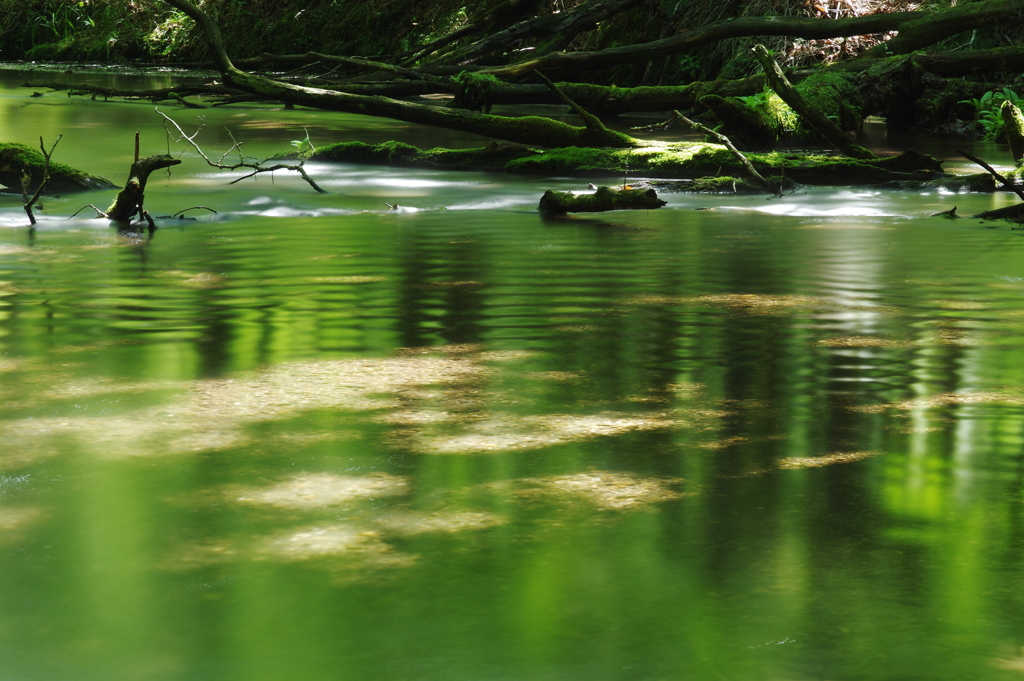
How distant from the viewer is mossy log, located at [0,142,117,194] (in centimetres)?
1152

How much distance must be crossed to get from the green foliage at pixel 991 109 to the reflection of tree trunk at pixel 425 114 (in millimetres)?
6234

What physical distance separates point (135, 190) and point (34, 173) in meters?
2.02

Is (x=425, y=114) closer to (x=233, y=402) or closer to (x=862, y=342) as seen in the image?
(x=862, y=342)

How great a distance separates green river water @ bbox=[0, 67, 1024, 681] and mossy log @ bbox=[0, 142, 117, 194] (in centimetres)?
315

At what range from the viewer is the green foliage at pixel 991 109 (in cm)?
1688

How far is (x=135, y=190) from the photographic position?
10.3 m

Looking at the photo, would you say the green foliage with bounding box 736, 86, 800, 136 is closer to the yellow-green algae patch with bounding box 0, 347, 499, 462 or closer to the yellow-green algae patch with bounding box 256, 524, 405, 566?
the yellow-green algae patch with bounding box 0, 347, 499, 462

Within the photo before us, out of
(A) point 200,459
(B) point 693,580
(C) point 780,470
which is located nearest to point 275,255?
(A) point 200,459

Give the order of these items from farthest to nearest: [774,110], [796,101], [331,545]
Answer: [774,110] → [796,101] → [331,545]

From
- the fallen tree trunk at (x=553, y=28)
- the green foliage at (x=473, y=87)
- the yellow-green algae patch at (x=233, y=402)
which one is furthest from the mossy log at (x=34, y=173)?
the fallen tree trunk at (x=553, y=28)

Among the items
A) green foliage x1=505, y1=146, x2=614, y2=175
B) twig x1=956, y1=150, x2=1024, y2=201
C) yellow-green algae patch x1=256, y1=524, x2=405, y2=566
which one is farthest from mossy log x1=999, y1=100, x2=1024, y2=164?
yellow-green algae patch x1=256, y1=524, x2=405, y2=566

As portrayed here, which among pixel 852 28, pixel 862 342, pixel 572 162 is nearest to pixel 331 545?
pixel 862 342

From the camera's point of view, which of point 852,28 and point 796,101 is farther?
point 852,28

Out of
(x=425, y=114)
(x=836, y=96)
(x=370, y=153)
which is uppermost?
(x=836, y=96)
